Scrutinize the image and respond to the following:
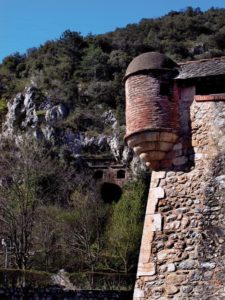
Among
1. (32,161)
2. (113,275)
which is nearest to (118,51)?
(32,161)

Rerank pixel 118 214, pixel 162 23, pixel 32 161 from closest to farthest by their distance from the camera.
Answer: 1. pixel 32 161
2. pixel 118 214
3. pixel 162 23

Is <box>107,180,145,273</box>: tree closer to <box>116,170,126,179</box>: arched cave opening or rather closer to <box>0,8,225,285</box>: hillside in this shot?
<box>0,8,225,285</box>: hillside

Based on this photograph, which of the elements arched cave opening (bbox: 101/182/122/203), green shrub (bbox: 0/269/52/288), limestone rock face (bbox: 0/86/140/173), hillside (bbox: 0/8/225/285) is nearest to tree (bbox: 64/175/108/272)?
hillside (bbox: 0/8/225/285)

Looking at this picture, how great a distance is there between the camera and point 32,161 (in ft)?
95.5

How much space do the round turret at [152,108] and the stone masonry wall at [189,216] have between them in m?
0.22

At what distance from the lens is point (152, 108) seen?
30.2 ft

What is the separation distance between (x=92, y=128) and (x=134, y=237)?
2898 cm

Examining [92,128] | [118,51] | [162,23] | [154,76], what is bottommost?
[154,76]

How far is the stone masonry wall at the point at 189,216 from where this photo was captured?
28.1 feet

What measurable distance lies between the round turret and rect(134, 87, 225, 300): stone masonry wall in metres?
0.22

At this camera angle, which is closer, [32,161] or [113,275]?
[113,275]

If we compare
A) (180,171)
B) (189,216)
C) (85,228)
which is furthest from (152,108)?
(85,228)

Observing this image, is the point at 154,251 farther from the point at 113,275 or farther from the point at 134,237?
the point at 134,237

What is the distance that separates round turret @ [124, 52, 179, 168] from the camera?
9203 mm
